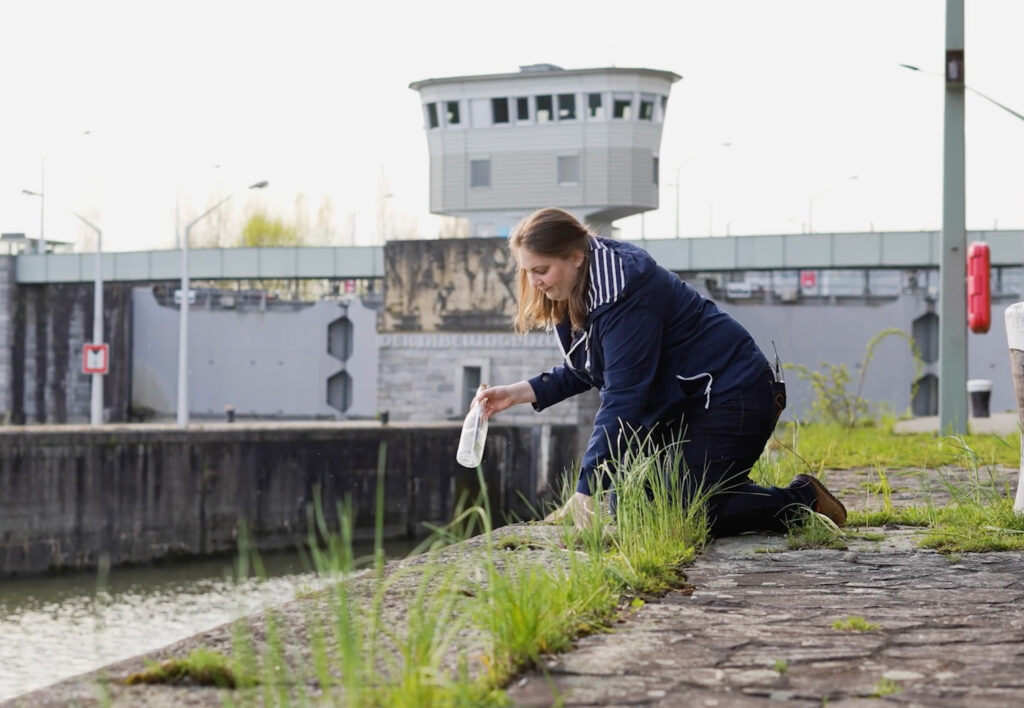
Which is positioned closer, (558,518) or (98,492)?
(558,518)

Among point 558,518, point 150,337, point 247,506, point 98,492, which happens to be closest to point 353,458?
point 247,506

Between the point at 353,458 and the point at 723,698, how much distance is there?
2820 centimetres

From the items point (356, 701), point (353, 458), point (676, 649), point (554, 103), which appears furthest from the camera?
point (554, 103)

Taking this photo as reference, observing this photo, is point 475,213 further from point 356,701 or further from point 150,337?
point 356,701

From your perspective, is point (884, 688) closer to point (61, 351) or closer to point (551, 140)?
point (551, 140)

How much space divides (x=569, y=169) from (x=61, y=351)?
17.4m

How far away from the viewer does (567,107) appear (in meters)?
39.7

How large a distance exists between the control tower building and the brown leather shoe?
113 feet

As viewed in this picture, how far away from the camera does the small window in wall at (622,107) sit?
129 feet

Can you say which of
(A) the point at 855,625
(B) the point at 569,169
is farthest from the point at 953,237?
(B) the point at 569,169

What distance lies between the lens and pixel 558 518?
4906 millimetres

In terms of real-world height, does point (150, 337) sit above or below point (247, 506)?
above

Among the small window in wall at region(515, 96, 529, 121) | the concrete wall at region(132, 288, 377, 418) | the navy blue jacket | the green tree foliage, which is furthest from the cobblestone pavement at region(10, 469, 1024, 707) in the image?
the green tree foliage

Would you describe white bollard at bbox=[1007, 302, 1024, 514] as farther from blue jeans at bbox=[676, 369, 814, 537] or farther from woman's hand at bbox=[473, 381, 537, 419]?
woman's hand at bbox=[473, 381, 537, 419]
